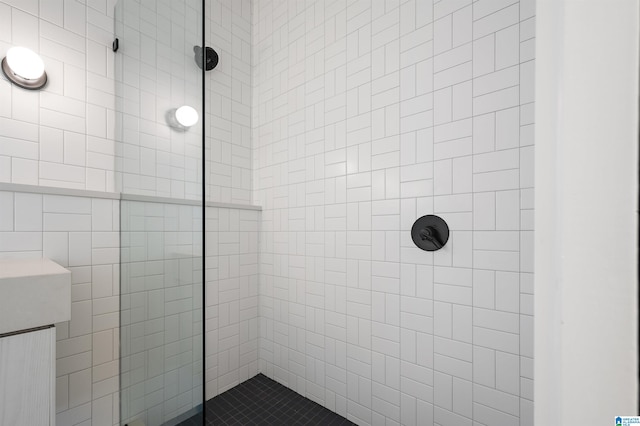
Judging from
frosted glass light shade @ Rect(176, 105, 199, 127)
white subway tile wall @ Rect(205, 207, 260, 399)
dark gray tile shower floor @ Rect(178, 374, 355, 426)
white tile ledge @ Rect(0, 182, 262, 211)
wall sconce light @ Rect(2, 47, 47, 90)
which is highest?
wall sconce light @ Rect(2, 47, 47, 90)

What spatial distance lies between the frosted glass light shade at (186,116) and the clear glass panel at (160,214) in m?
0.01

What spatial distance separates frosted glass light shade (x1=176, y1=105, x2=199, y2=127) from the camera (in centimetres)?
73

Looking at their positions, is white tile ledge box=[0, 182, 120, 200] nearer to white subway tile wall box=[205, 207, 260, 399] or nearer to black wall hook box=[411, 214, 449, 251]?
white subway tile wall box=[205, 207, 260, 399]

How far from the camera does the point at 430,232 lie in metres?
1.08

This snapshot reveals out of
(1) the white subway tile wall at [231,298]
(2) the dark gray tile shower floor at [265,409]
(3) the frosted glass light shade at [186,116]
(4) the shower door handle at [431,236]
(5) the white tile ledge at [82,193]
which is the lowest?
(2) the dark gray tile shower floor at [265,409]

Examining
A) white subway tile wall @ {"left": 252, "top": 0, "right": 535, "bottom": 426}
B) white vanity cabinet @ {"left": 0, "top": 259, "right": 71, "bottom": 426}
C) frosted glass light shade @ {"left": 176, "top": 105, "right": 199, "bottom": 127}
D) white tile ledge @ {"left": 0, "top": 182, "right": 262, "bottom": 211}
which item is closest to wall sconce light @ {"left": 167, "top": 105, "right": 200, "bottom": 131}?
frosted glass light shade @ {"left": 176, "top": 105, "right": 199, "bottom": 127}

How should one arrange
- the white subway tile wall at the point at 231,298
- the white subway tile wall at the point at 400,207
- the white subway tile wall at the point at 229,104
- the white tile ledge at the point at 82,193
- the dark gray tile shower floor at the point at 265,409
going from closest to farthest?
the white tile ledge at the point at 82,193 < the white subway tile wall at the point at 400,207 < the dark gray tile shower floor at the point at 265,409 < the white subway tile wall at the point at 231,298 < the white subway tile wall at the point at 229,104

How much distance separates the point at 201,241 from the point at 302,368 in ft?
3.97

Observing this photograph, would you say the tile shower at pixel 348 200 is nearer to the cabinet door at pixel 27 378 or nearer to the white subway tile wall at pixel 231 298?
the white subway tile wall at pixel 231 298

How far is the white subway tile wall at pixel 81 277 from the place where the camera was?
102 cm

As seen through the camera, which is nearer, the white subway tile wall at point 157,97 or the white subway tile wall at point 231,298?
the white subway tile wall at point 157,97

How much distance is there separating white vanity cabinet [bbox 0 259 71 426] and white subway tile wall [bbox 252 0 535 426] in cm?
105

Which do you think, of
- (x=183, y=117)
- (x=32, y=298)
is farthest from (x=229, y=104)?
(x=32, y=298)

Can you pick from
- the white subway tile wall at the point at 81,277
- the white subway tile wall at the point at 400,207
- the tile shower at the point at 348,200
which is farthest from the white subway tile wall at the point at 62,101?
the white subway tile wall at the point at 400,207
